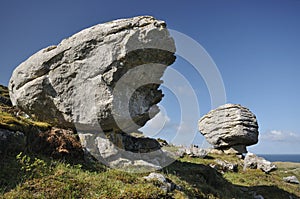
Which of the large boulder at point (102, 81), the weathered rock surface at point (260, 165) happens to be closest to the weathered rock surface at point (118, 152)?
the large boulder at point (102, 81)

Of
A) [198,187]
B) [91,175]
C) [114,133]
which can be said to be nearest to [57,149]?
[91,175]

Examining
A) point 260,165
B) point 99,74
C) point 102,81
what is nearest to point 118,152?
point 102,81

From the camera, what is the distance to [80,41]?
1816 centimetres

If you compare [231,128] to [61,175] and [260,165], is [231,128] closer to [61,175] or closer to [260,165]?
[260,165]

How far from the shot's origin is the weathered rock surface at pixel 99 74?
1739cm

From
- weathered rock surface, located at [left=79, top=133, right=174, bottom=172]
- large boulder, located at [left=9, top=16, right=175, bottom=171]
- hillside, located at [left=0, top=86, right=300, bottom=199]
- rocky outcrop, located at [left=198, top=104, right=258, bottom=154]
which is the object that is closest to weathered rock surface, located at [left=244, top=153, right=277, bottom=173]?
rocky outcrop, located at [left=198, top=104, right=258, bottom=154]

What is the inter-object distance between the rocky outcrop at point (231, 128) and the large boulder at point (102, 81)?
83.6ft

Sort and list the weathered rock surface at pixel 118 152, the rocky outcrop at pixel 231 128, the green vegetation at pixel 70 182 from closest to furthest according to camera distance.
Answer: the green vegetation at pixel 70 182
the weathered rock surface at pixel 118 152
the rocky outcrop at pixel 231 128

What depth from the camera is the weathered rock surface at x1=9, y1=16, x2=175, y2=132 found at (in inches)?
685

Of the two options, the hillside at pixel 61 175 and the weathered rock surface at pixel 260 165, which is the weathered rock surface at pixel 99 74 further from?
the weathered rock surface at pixel 260 165

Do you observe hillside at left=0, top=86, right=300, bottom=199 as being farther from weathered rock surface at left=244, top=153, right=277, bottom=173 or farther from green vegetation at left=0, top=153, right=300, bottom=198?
weathered rock surface at left=244, top=153, right=277, bottom=173

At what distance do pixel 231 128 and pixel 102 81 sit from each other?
29426 millimetres

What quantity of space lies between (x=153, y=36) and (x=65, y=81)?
23.1ft

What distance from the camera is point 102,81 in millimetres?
17406
